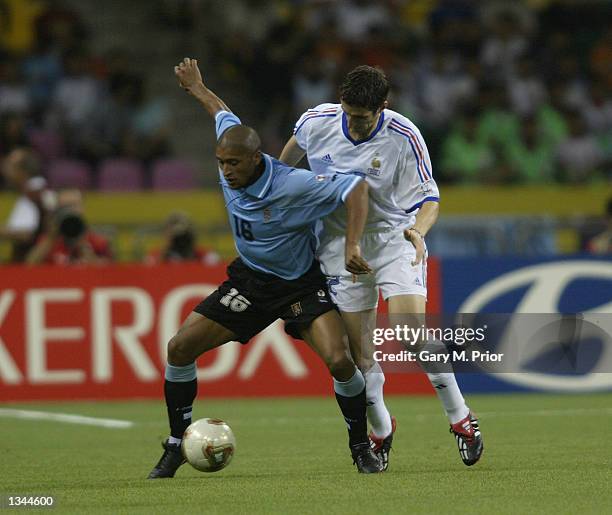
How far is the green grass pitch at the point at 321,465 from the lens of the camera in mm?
6379

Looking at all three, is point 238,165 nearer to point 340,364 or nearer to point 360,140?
point 360,140

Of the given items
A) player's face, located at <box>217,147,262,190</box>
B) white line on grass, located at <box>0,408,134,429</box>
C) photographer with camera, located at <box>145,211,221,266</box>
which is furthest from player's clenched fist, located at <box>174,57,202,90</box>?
A: photographer with camera, located at <box>145,211,221,266</box>

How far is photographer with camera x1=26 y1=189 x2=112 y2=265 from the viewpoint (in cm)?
1339

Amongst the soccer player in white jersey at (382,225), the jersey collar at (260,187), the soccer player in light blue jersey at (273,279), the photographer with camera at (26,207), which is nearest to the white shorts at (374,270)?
the soccer player in white jersey at (382,225)

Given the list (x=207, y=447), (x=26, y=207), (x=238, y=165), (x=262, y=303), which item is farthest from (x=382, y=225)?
(x=26, y=207)

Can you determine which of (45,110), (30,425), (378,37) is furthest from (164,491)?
(378,37)

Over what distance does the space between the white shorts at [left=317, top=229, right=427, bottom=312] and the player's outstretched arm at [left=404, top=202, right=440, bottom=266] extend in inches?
4.0

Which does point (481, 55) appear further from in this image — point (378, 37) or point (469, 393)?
point (469, 393)

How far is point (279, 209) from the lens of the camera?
740cm

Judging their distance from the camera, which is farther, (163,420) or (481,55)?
(481,55)

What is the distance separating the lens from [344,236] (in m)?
7.93

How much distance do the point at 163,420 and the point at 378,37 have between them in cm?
872

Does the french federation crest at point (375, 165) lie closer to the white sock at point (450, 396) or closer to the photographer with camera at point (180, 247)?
the white sock at point (450, 396)

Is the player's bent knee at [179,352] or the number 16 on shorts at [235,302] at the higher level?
the number 16 on shorts at [235,302]
